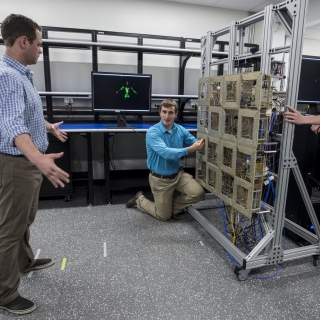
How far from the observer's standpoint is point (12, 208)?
1429 millimetres

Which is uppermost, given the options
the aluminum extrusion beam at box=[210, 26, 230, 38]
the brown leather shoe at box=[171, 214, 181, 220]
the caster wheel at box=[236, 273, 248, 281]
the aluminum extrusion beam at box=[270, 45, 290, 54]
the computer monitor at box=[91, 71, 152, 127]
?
the aluminum extrusion beam at box=[210, 26, 230, 38]

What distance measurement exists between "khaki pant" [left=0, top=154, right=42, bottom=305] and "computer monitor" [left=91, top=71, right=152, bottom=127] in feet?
5.67

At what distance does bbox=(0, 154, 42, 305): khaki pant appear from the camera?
1404 mm

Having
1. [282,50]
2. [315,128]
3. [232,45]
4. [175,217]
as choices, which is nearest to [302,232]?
[315,128]

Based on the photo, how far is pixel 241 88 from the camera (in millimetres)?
1813

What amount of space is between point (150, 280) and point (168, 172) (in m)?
1.08

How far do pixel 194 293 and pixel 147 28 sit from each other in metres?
3.43

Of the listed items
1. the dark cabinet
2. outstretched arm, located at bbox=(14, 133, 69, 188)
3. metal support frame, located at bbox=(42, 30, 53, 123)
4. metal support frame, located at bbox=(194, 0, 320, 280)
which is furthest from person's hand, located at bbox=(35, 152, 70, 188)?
metal support frame, located at bbox=(42, 30, 53, 123)

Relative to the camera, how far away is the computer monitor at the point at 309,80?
8.40 feet

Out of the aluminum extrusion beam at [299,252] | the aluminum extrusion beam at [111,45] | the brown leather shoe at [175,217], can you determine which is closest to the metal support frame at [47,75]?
the aluminum extrusion beam at [111,45]

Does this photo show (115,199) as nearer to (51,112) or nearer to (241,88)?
(51,112)

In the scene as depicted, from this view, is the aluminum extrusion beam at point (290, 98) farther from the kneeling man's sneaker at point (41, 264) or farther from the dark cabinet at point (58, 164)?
the dark cabinet at point (58, 164)

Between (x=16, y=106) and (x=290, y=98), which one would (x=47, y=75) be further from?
(x=290, y=98)

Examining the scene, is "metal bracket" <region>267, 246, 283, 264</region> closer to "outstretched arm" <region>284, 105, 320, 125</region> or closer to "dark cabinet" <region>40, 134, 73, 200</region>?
"outstretched arm" <region>284, 105, 320, 125</region>
